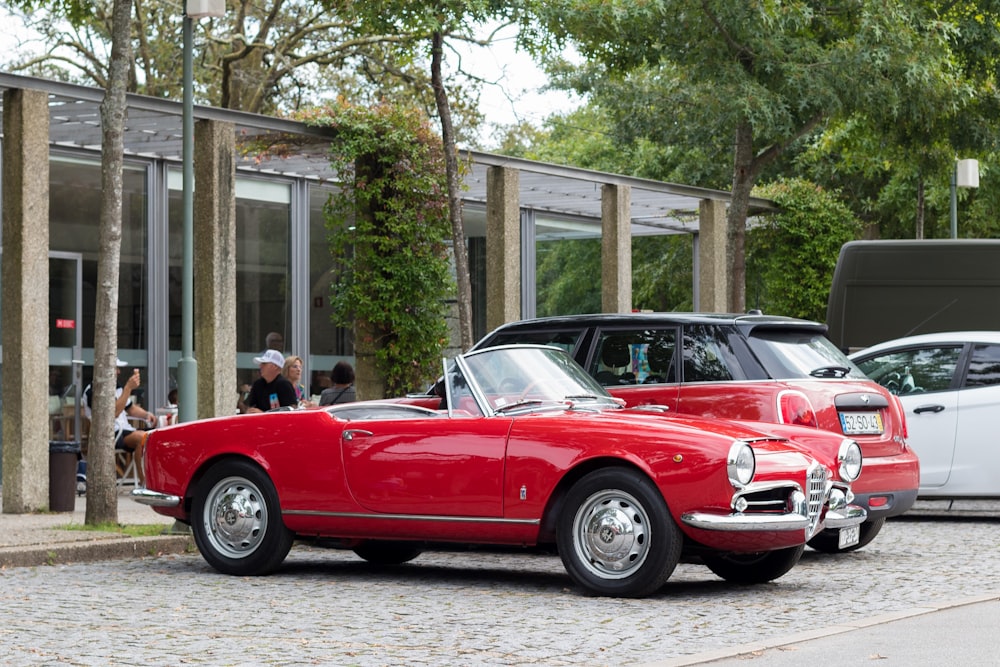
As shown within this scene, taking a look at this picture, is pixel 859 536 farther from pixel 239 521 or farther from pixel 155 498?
pixel 155 498

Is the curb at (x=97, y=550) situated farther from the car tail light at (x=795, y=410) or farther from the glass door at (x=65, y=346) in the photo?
the glass door at (x=65, y=346)

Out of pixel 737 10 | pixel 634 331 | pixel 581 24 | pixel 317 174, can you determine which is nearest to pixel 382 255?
pixel 317 174

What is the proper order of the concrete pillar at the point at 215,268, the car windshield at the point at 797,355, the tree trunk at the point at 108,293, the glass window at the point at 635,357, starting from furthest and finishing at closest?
the concrete pillar at the point at 215,268 < the tree trunk at the point at 108,293 < the glass window at the point at 635,357 < the car windshield at the point at 797,355

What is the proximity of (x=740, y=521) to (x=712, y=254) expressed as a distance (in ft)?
61.5

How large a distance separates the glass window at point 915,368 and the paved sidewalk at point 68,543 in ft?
21.3

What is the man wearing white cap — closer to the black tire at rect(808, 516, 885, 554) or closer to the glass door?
the glass door

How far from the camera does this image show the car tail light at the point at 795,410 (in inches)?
418

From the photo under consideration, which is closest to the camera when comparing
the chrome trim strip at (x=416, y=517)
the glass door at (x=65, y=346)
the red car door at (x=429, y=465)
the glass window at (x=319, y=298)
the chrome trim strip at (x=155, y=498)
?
the chrome trim strip at (x=416, y=517)

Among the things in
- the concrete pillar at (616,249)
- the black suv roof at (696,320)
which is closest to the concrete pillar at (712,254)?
the concrete pillar at (616,249)

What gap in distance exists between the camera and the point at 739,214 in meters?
21.2

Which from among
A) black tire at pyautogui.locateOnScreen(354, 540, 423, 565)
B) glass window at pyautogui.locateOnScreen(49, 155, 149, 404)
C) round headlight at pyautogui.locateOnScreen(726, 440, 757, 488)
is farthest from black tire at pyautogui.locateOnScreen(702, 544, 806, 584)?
glass window at pyautogui.locateOnScreen(49, 155, 149, 404)

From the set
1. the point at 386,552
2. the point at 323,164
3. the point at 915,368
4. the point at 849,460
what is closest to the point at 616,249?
the point at 323,164

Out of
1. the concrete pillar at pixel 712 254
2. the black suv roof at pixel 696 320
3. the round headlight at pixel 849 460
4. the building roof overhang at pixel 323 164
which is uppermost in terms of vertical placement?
the building roof overhang at pixel 323 164

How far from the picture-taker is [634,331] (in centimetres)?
1145
